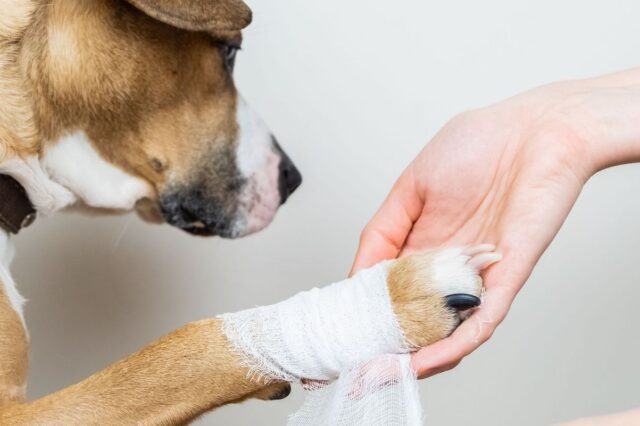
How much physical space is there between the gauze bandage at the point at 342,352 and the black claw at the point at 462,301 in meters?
0.08

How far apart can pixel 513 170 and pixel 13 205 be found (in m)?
0.83

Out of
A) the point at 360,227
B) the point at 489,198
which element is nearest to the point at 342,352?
the point at 489,198

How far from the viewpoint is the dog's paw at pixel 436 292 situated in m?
1.03

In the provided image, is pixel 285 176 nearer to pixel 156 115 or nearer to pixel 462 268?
pixel 156 115

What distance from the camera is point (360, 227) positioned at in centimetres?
181

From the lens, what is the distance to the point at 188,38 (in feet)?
4.43

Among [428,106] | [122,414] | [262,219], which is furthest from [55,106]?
[428,106]

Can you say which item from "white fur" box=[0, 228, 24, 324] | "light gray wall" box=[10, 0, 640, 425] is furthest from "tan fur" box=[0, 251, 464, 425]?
"light gray wall" box=[10, 0, 640, 425]

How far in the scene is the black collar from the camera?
4.29 ft

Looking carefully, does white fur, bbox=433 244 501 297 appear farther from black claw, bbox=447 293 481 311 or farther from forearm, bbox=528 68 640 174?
forearm, bbox=528 68 640 174

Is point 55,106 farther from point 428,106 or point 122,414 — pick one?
point 428,106

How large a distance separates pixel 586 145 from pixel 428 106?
1.92 feet

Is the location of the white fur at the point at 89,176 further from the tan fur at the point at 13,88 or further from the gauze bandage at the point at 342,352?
the gauze bandage at the point at 342,352

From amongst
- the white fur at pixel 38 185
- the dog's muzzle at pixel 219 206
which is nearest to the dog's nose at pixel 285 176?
the dog's muzzle at pixel 219 206
